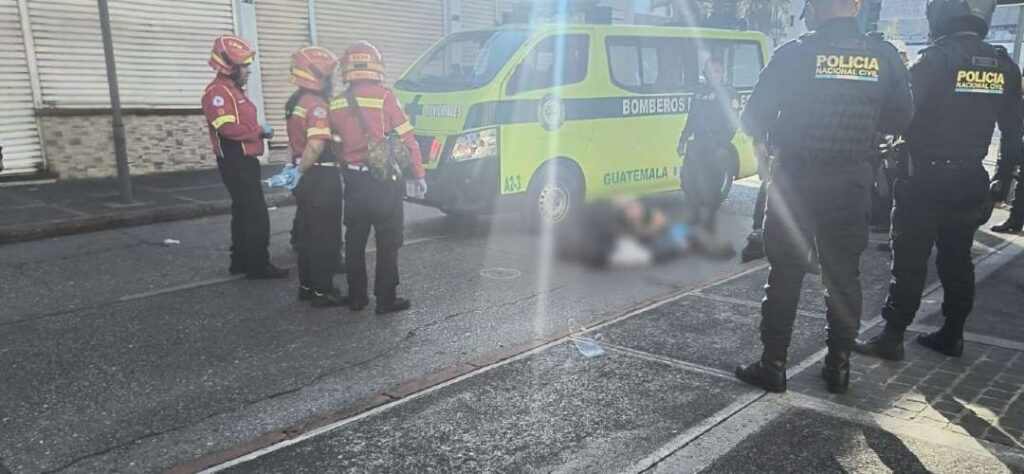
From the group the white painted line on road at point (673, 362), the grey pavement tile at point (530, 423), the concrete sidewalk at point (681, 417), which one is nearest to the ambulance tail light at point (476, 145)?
the concrete sidewalk at point (681, 417)

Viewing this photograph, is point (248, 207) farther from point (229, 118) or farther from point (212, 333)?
point (212, 333)

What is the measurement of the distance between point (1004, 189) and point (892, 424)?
2.51 m

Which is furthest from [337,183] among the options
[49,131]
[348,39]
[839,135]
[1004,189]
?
[348,39]

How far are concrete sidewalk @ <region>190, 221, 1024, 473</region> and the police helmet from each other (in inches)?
74.9

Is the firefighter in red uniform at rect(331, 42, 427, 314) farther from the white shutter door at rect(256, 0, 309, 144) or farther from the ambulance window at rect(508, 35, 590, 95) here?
the white shutter door at rect(256, 0, 309, 144)

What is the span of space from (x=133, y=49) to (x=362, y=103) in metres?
8.61

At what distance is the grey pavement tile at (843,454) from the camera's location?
317 centimetres

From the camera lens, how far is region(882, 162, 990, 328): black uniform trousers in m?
4.24

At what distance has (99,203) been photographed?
953 centimetres

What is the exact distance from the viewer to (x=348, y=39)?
14.7 meters

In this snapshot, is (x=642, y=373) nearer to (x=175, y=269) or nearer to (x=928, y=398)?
(x=928, y=398)

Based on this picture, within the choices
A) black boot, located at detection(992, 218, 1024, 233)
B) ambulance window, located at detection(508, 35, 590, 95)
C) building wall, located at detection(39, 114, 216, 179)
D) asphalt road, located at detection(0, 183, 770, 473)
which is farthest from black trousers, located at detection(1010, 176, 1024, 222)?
building wall, located at detection(39, 114, 216, 179)

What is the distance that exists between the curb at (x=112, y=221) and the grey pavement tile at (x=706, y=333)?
6.38 metres

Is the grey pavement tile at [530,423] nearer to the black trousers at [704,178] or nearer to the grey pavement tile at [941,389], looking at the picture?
the grey pavement tile at [941,389]
